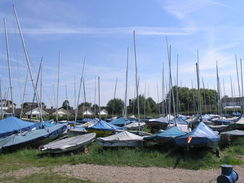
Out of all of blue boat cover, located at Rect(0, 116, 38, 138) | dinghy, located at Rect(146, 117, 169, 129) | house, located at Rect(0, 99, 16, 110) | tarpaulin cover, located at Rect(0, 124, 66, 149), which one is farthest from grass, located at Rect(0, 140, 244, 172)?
house, located at Rect(0, 99, 16, 110)

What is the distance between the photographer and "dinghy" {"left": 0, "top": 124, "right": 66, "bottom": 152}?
1730 centimetres

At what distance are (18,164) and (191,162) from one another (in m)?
8.69

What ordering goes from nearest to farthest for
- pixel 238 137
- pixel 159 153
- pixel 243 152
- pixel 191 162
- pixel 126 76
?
1. pixel 191 162
2. pixel 159 153
3. pixel 243 152
4. pixel 238 137
5. pixel 126 76

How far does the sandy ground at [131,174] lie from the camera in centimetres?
1020

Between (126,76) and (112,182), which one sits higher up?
(126,76)

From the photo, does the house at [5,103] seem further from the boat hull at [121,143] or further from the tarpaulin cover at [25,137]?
the boat hull at [121,143]

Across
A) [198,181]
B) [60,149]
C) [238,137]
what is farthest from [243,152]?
[60,149]

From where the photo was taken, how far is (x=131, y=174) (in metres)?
11.2

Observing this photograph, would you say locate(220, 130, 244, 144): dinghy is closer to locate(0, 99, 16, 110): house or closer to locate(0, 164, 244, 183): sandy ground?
locate(0, 164, 244, 183): sandy ground

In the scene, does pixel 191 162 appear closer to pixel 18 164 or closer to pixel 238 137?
pixel 238 137

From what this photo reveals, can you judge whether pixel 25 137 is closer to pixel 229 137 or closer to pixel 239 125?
pixel 229 137

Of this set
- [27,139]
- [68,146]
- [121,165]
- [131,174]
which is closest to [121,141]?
[121,165]

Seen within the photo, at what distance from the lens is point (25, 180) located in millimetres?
10055

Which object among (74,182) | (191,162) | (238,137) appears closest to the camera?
(74,182)
